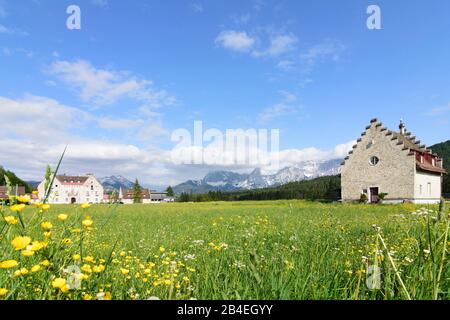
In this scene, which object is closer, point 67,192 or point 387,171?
point 67,192

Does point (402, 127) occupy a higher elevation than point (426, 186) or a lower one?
higher

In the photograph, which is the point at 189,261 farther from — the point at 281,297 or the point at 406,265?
the point at 406,265

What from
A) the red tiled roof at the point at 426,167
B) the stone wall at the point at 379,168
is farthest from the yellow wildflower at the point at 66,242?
the red tiled roof at the point at 426,167

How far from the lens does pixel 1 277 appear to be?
234 cm

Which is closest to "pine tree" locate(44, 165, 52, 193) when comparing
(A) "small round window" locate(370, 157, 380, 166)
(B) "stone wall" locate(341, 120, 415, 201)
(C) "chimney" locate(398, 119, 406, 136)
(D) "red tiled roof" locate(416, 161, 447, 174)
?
(B) "stone wall" locate(341, 120, 415, 201)

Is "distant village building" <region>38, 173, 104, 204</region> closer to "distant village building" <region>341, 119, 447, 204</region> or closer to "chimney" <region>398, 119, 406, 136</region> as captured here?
"distant village building" <region>341, 119, 447, 204</region>

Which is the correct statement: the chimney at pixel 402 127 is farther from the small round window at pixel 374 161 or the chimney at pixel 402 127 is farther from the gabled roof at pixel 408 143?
the small round window at pixel 374 161

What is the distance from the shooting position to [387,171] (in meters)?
40.7

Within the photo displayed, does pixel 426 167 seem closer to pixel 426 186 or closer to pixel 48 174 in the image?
pixel 426 186

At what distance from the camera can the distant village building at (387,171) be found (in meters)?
39.2

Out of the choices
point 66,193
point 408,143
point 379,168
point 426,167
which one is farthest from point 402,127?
point 66,193

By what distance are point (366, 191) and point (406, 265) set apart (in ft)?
144

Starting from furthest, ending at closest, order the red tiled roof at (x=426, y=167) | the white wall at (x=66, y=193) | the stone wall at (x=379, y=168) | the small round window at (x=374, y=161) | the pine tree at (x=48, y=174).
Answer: the small round window at (x=374, y=161) < the red tiled roof at (x=426, y=167) < the stone wall at (x=379, y=168) < the white wall at (x=66, y=193) < the pine tree at (x=48, y=174)
